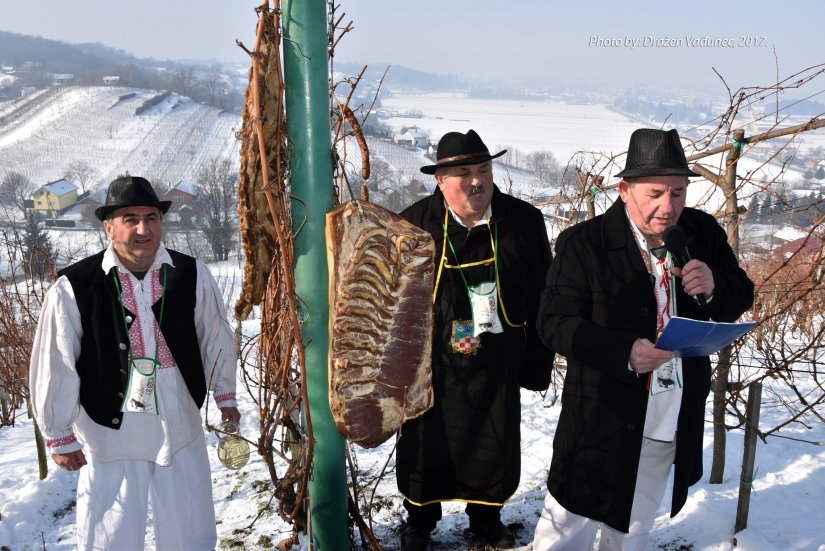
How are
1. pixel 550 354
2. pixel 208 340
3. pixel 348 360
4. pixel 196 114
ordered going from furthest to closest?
pixel 196 114
pixel 550 354
pixel 208 340
pixel 348 360

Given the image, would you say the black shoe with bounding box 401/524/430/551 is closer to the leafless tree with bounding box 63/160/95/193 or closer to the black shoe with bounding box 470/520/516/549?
the black shoe with bounding box 470/520/516/549

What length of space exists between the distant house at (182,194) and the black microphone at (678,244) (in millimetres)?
54550

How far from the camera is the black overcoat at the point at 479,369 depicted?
2877 millimetres

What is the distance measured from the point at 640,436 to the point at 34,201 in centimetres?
6831

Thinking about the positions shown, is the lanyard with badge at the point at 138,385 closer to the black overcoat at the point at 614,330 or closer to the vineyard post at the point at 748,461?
the black overcoat at the point at 614,330

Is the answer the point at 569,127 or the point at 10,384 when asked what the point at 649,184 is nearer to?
the point at 10,384

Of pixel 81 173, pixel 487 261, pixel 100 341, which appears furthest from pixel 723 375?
pixel 81 173

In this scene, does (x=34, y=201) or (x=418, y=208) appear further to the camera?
(x=34, y=201)

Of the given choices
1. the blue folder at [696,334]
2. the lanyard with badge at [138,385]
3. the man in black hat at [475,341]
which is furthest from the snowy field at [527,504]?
the blue folder at [696,334]

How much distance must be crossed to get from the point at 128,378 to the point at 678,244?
221 centimetres

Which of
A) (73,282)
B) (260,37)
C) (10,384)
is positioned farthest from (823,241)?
(10,384)

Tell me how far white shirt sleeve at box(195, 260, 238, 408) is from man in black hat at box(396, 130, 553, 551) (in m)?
0.92

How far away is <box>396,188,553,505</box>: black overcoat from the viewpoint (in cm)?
288

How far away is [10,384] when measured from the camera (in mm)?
6020
